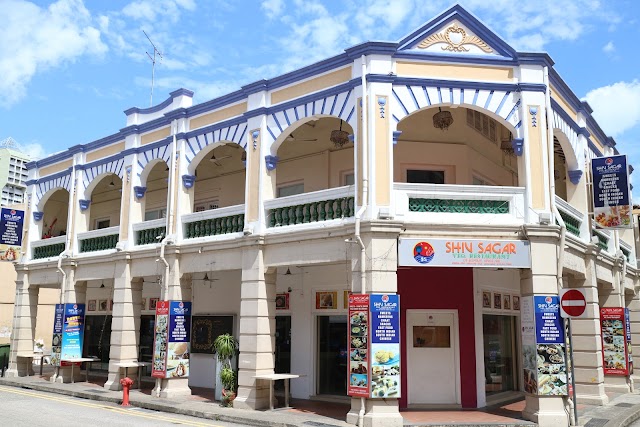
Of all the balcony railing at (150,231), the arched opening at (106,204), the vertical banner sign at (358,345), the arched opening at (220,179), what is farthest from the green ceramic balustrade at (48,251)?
the vertical banner sign at (358,345)

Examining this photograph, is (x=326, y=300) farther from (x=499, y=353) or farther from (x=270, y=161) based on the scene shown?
(x=499, y=353)

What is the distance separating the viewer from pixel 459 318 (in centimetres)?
1541

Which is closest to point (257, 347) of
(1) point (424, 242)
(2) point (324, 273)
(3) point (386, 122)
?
(2) point (324, 273)

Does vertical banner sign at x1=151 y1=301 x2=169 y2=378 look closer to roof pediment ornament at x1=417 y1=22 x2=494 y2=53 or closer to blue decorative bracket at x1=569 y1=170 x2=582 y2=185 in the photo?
roof pediment ornament at x1=417 y1=22 x2=494 y2=53

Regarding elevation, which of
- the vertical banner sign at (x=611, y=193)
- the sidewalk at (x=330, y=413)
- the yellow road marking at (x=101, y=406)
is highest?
the vertical banner sign at (x=611, y=193)

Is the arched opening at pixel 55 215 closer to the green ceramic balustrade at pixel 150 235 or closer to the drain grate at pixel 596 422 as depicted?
the green ceramic balustrade at pixel 150 235

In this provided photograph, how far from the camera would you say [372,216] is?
1316 centimetres

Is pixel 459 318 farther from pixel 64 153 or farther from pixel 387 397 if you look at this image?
pixel 64 153

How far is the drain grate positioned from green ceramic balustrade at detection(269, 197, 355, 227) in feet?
22.5

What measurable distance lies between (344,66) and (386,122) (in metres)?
1.89

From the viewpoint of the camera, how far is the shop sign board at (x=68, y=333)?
19.8m

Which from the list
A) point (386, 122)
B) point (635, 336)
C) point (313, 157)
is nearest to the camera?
point (386, 122)

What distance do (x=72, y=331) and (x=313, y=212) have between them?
34.8 feet

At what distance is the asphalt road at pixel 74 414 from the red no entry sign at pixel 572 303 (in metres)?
7.33
